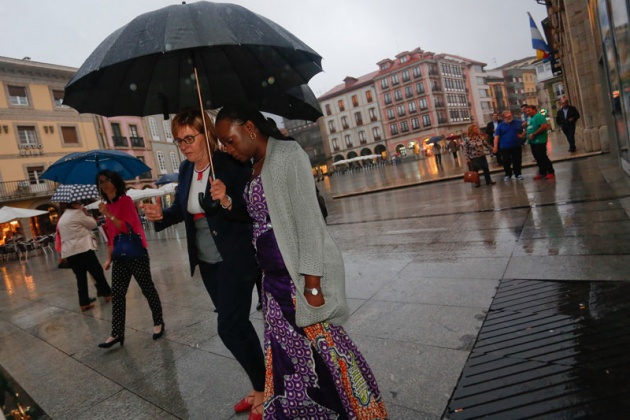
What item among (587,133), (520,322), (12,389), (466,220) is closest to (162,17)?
(520,322)

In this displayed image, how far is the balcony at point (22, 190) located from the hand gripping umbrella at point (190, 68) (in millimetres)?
31047

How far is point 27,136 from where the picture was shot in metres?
27.7

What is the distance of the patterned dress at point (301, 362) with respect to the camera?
1.69 metres

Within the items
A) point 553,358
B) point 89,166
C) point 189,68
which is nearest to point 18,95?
point 89,166

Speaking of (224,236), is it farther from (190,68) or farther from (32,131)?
(32,131)

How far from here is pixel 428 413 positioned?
1.94m

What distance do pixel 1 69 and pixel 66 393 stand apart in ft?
109

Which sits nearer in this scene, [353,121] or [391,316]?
[391,316]

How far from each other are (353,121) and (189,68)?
70.6m

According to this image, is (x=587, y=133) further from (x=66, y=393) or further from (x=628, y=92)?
(x=66, y=393)

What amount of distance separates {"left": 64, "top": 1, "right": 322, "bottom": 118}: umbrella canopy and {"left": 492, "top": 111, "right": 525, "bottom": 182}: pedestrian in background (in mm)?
7782

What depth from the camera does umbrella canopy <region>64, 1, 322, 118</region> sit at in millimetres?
1921

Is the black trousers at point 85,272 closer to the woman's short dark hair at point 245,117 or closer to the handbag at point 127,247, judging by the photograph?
the handbag at point 127,247

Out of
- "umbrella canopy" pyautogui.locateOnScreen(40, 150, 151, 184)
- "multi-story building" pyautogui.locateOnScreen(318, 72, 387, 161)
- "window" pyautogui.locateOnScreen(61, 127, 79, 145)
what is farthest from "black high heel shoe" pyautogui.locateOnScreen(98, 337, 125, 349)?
"multi-story building" pyautogui.locateOnScreen(318, 72, 387, 161)
